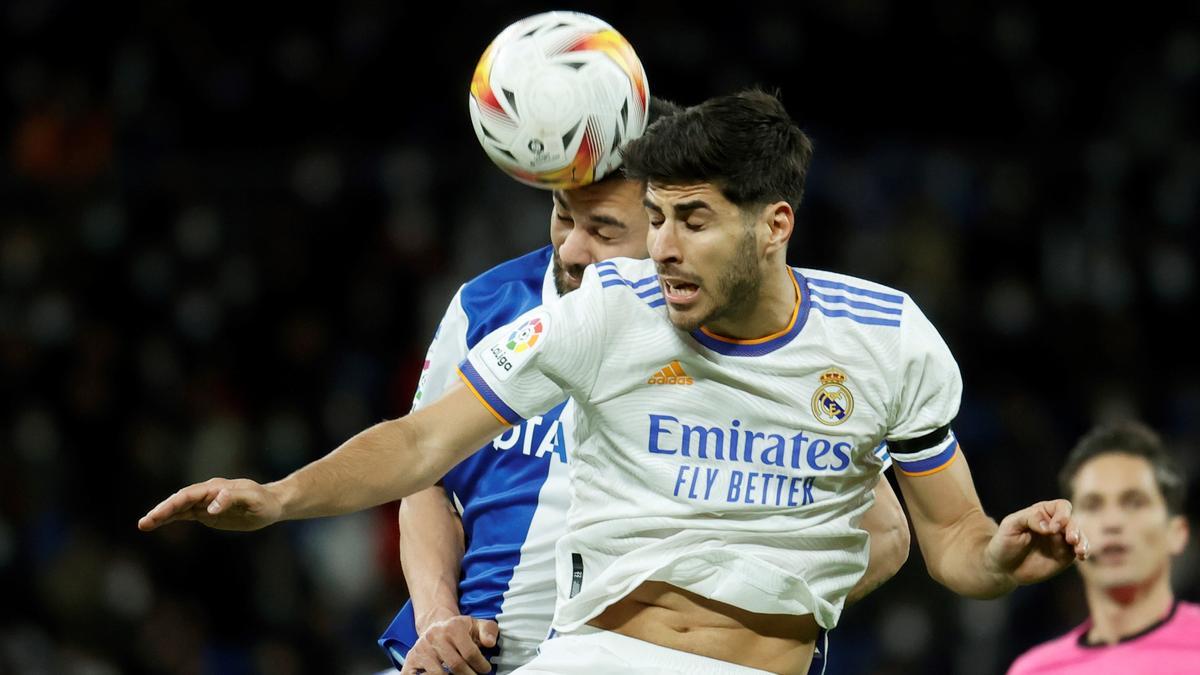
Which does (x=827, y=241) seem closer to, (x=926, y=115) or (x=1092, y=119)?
(x=926, y=115)

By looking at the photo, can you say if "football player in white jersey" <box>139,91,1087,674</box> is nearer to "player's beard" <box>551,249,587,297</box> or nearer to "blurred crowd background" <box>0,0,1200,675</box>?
"player's beard" <box>551,249,587,297</box>

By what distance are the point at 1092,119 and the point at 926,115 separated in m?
1.27

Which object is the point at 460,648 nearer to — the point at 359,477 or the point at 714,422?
the point at 359,477

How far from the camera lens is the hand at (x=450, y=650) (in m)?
3.79

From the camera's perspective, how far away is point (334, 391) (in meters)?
9.93

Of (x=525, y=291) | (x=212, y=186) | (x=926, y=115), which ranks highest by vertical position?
(x=926, y=115)

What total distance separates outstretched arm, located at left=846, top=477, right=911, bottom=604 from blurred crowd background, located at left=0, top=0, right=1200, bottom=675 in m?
4.48

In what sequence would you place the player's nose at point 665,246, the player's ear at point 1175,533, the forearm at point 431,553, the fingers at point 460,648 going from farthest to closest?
the player's ear at point 1175,533 → the forearm at point 431,553 → the fingers at point 460,648 → the player's nose at point 665,246

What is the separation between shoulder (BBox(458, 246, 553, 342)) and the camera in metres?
4.13

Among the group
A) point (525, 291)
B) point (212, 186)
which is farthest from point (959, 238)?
point (525, 291)

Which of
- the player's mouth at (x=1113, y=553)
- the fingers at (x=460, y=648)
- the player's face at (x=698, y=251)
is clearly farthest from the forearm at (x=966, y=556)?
the player's mouth at (x=1113, y=553)

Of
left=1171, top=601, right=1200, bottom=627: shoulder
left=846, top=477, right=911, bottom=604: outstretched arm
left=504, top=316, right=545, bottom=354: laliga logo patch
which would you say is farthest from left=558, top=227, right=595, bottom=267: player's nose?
left=1171, top=601, right=1200, bottom=627: shoulder

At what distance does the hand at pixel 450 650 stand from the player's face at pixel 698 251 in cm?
100

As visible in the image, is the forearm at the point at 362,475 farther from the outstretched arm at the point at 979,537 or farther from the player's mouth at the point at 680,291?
the outstretched arm at the point at 979,537
